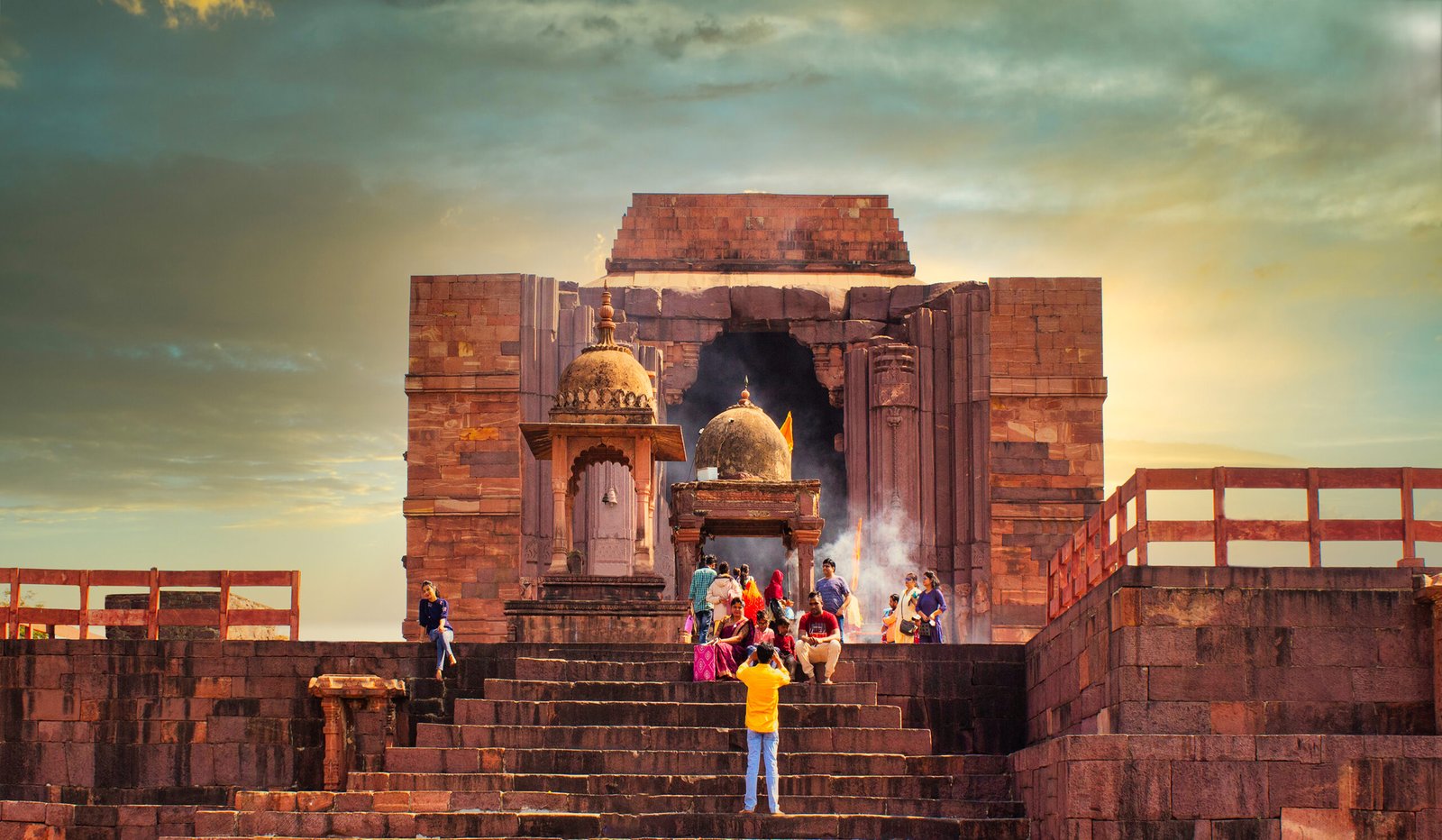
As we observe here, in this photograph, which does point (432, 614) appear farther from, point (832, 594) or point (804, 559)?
point (804, 559)

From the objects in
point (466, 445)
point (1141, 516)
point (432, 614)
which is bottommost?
point (432, 614)

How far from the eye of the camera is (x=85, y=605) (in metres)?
25.6

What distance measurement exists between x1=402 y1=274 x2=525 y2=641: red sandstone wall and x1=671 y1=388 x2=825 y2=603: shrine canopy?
239 inches

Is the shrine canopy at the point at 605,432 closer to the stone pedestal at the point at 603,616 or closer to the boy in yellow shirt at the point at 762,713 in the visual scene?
the stone pedestal at the point at 603,616

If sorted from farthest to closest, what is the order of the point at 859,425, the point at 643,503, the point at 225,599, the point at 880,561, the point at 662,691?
the point at 859,425 → the point at 880,561 → the point at 643,503 → the point at 225,599 → the point at 662,691

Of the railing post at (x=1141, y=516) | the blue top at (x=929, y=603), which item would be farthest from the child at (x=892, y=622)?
the railing post at (x=1141, y=516)

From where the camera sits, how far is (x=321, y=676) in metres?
23.0

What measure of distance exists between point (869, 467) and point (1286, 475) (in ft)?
56.8

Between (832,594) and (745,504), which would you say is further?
(745,504)

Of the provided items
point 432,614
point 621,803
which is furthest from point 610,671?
point 621,803

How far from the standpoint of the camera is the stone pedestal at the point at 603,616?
25.5m

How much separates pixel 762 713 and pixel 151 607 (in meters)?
9.92

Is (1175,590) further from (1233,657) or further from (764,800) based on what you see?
(764,800)

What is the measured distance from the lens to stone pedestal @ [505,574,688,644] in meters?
25.5
